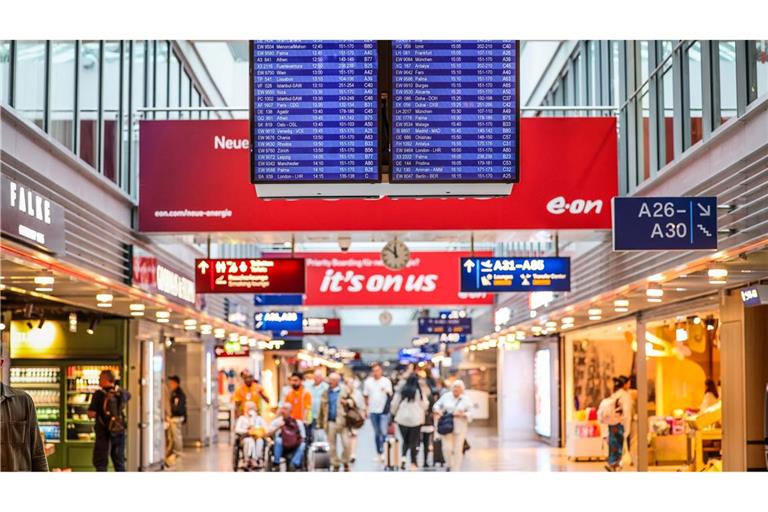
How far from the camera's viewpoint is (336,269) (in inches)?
986

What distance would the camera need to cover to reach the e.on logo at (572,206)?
13.3m

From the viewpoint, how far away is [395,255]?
60.5 feet

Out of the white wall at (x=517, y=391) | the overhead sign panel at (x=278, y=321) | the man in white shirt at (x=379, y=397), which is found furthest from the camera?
the white wall at (x=517, y=391)

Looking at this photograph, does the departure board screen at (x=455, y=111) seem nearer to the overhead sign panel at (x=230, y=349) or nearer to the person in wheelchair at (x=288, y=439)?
the person in wheelchair at (x=288, y=439)

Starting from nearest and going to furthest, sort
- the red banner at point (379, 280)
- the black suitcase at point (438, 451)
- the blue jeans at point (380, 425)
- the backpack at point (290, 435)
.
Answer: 1. the backpack at point (290, 435)
2. the black suitcase at point (438, 451)
3. the blue jeans at point (380, 425)
4. the red banner at point (379, 280)

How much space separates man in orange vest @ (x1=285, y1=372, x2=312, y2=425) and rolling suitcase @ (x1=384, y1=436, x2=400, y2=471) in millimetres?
1350

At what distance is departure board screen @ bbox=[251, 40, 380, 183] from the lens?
7.83 metres

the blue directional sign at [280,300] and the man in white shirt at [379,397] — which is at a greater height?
the blue directional sign at [280,300]

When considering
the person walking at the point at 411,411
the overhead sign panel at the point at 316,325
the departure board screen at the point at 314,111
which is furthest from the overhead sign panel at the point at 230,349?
the departure board screen at the point at 314,111

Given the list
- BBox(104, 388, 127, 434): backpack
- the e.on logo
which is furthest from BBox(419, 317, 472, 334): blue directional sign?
the e.on logo

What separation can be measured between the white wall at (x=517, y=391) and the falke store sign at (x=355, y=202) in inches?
810

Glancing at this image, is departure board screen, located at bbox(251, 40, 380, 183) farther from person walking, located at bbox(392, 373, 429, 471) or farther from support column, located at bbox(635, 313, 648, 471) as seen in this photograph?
support column, located at bbox(635, 313, 648, 471)
